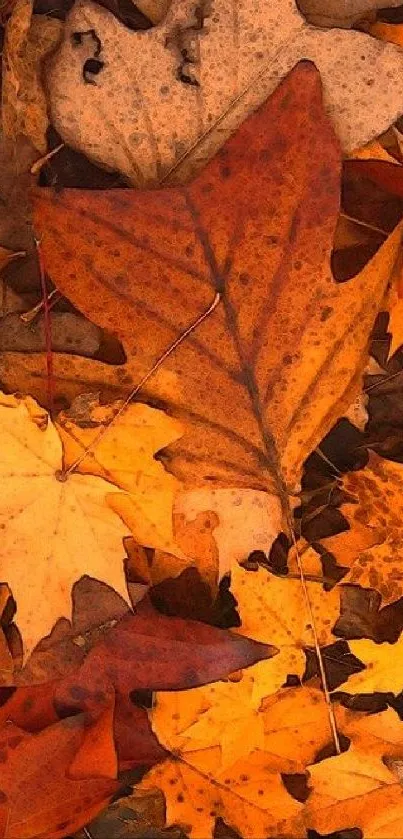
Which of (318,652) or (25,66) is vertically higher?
(25,66)

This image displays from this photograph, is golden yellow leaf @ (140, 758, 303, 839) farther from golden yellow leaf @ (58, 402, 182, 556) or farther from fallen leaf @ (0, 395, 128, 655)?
golden yellow leaf @ (58, 402, 182, 556)

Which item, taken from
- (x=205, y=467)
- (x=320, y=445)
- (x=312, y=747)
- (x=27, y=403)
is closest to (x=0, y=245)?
(x=27, y=403)

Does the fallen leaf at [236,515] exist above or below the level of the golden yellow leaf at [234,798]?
above

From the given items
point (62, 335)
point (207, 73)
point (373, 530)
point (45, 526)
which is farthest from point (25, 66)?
point (373, 530)

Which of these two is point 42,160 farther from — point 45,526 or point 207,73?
point 45,526

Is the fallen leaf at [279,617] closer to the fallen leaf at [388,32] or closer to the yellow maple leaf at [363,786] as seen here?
the yellow maple leaf at [363,786]

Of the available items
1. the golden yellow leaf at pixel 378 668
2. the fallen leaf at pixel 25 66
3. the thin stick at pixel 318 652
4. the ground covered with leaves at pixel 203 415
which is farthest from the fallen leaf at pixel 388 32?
the golden yellow leaf at pixel 378 668

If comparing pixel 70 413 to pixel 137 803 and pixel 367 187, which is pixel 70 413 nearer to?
pixel 367 187
